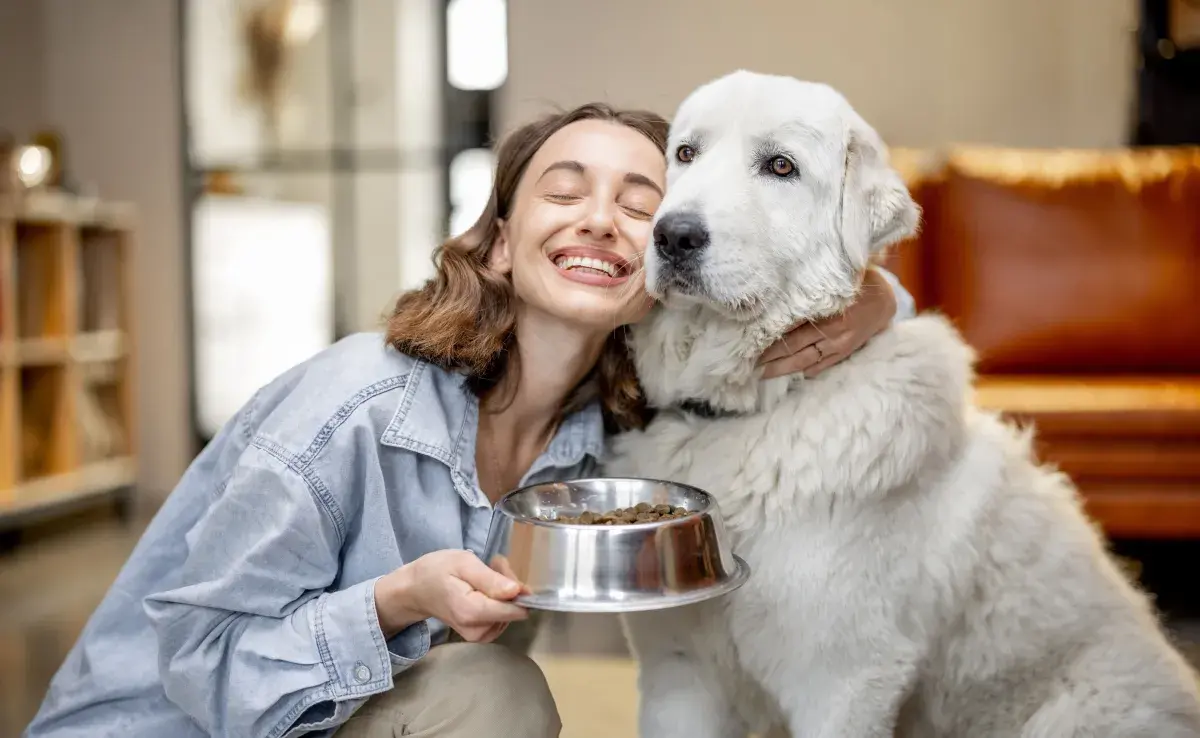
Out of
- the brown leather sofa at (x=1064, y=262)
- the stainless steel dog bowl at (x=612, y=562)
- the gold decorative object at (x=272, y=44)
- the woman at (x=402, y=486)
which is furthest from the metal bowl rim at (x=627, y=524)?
the gold decorative object at (x=272, y=44)

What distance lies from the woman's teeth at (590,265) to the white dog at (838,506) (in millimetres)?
113

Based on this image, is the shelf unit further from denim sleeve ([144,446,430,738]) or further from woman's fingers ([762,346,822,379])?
woman's fingers ([762,346,822,379])

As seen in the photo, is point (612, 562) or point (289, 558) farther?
point (289, 558)

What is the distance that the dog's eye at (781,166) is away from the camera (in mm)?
1511

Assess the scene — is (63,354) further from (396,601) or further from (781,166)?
(781,166)

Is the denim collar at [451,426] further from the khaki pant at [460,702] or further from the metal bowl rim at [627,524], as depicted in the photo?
the khaki pant at [460,702]

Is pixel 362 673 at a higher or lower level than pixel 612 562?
lower

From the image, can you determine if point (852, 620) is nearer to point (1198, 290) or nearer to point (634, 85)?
point (1198, 290)

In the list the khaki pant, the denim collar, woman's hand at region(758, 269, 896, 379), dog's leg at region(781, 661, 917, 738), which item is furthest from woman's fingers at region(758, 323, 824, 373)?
the khaki pant

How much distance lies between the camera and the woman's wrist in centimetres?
134

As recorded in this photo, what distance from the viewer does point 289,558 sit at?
56.4 inches

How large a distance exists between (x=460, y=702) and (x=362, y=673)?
6.3 inches

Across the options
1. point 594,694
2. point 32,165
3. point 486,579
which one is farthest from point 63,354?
point 486,579

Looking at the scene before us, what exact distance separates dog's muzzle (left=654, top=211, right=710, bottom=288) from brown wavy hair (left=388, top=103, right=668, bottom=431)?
0.98ft
